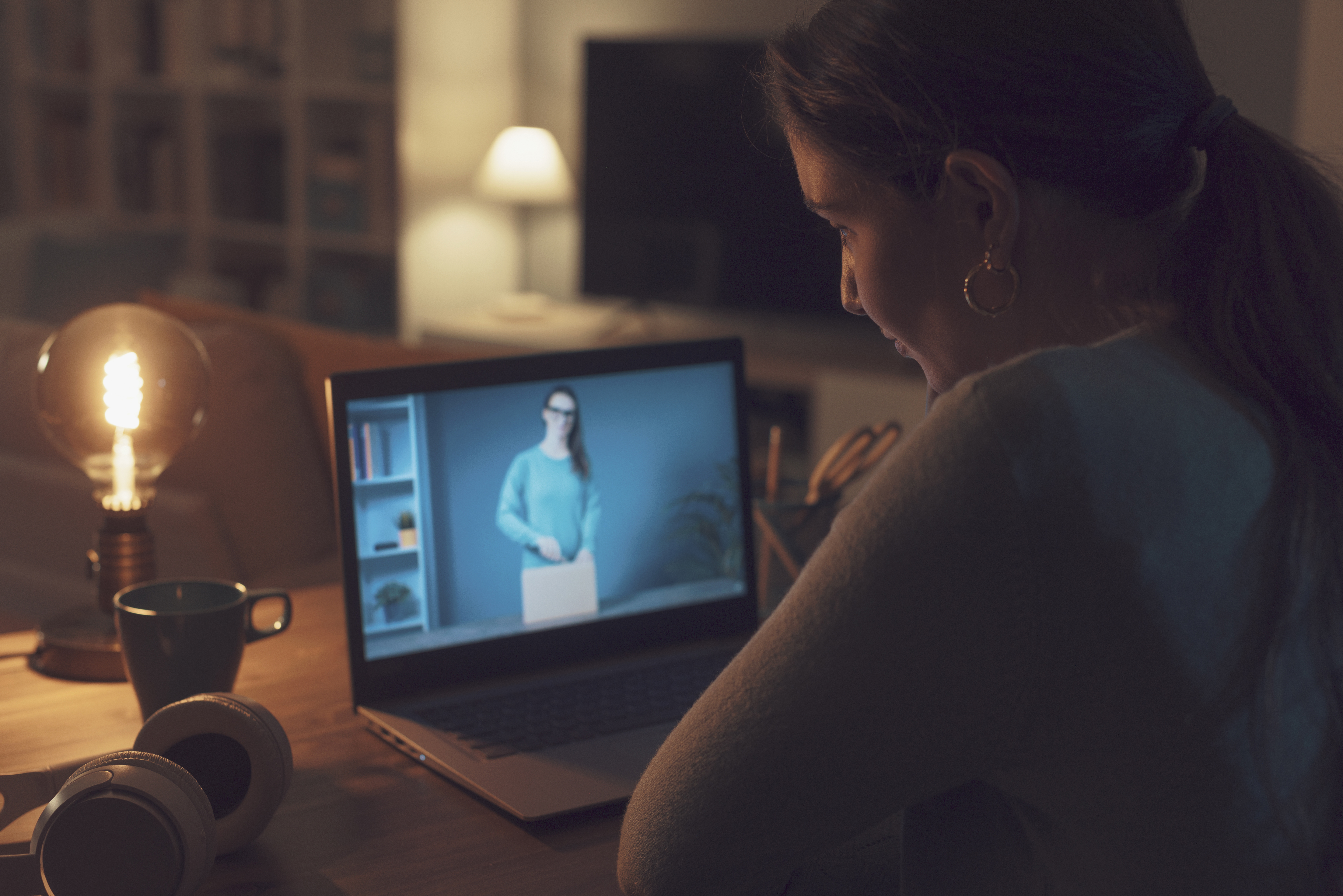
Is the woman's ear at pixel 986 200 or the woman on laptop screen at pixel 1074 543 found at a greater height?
the woman's ear at pixel 986 200

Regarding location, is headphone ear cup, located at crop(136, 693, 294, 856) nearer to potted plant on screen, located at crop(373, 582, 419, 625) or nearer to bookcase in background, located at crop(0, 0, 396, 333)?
potted plant on screen, located at crop(373, 582, 419, 625)

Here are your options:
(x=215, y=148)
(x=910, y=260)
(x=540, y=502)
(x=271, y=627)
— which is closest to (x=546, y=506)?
(x=540, y=502)

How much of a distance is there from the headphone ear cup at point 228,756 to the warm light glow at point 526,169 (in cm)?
313

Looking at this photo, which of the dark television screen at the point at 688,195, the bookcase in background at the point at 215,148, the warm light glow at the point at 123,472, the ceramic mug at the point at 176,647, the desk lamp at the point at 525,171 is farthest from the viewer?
the bookcase in background at the point at 215,148

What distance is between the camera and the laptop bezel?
3.04ft

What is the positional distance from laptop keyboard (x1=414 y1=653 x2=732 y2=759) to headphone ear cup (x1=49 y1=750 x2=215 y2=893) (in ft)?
0.75

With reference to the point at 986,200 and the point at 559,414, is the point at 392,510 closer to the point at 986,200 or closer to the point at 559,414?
the point at 559,414

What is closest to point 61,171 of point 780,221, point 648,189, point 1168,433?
point 648,189

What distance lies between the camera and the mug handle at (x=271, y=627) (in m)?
0.96

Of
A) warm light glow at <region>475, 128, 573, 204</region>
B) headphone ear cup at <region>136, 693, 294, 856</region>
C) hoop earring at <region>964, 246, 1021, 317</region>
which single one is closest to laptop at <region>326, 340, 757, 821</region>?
headphone ear cup at <region>136, 693, 294, 856</region>

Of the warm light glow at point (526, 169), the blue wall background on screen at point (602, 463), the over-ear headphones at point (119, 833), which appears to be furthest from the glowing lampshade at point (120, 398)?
the warm light glow at point (526, 169)

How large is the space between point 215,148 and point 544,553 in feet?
12.7

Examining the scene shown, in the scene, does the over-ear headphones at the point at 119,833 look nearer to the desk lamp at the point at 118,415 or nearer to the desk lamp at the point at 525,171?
the desk lamp at the point at 118,415

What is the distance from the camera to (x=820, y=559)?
0.59 m
